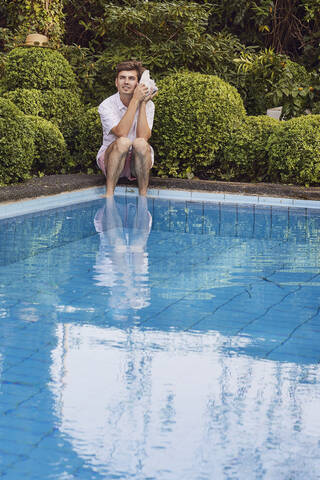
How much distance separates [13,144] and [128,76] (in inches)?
66.9

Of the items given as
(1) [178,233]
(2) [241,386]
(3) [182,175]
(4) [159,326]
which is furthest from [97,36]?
(2) [241,386]

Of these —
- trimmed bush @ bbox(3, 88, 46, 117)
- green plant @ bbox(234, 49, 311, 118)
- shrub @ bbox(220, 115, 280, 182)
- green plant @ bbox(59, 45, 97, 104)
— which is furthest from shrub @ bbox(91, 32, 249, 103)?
shrub @ bbox(220, 115, 280, 182)

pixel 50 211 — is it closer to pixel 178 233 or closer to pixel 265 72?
pixel 178 233

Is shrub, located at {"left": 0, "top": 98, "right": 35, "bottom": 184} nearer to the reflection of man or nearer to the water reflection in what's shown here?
the reflection of man

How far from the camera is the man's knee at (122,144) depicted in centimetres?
894

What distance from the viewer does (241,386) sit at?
10.8ft

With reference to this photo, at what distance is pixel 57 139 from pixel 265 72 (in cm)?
367

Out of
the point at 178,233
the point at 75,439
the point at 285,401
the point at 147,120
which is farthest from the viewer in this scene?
the point at 147,120

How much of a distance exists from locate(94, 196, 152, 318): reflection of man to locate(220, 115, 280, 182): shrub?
1704 mm

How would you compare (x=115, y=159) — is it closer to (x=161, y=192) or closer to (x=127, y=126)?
(x=127, y=126)

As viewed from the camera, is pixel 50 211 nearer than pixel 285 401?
No

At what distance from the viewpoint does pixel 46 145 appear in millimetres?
9781

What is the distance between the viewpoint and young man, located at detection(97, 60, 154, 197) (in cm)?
892

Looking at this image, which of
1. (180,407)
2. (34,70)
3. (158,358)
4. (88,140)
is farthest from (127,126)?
(180,407)
